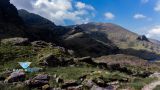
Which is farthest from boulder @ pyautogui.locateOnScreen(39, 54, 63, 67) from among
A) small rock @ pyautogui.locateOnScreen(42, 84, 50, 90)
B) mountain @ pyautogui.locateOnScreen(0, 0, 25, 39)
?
mountain @ pyautogui.locateOnScreen(0, 0, 25, 39)

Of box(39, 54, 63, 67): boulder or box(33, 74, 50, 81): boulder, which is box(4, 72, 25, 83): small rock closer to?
box(33, 74, 50, 81): boulder

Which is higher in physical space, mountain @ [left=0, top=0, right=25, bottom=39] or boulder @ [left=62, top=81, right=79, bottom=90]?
mountain @ [left=0, top=0, right=25, bottom=39]

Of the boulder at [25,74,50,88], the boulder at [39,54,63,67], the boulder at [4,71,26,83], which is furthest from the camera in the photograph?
the boulder at [39,54,63,67]

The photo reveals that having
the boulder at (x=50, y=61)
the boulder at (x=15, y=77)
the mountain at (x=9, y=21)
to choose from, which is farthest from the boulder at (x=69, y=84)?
the mountain at (x=9, y=21)

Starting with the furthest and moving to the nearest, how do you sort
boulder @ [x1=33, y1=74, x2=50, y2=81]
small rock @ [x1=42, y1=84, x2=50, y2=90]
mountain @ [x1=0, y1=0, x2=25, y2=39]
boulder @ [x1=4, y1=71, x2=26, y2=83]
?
mountain @ [x1=0, y1=0, x2=25, y2=39], boulder @ [x1=33, y1=74, x2=50, y2=81], boulder @ [x1=4, y1=71, x2=26, y2=83], small rock @ [x1=42, y1=84, x2=50, y2=90]

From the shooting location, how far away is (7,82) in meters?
27.6

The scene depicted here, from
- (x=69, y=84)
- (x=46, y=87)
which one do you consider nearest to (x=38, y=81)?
(x=46, y=87)

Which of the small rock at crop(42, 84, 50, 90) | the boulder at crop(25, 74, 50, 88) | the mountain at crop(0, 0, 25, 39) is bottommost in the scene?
the small rock at crop(42, 84, 50, 90)

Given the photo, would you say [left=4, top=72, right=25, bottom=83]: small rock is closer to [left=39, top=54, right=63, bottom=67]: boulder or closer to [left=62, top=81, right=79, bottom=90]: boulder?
[left=62, top=81, right=79, bottom=90]: boulder

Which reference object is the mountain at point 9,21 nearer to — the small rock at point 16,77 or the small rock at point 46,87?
the small rock at point 16,77

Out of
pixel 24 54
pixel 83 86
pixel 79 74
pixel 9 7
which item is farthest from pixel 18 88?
pixel 9 7

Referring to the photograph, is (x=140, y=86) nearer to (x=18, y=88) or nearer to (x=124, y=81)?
(x=124, y=81)

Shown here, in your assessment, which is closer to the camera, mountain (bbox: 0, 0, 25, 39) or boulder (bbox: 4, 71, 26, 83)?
boulder (bbox: 4, 71, 26, 83)

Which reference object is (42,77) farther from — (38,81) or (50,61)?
(50,61)
